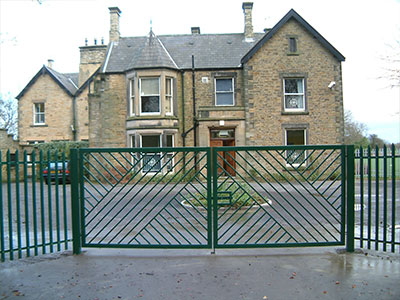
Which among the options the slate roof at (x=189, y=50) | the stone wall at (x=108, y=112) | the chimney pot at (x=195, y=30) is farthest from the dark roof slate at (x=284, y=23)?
the stone wall at (x=108, y=112)

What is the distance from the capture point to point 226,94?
21.8 m

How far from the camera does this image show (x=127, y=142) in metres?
21.7

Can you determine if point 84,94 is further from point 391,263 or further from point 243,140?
point 391,263

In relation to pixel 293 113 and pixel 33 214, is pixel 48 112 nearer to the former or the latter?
pixel 293 113

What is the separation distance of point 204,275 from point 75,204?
2.44m

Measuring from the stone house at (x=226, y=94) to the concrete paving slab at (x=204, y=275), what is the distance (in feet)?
48.7

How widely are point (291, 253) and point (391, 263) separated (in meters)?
1.45

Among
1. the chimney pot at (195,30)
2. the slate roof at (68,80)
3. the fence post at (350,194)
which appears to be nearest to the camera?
the fence post at (350,194)

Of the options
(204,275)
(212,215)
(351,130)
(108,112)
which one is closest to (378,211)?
(204,275)

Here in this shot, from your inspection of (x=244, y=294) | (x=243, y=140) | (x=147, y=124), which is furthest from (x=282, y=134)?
(x=244, y=294)

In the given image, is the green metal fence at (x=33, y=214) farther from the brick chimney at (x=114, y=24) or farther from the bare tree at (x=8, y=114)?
the bare tree at (x=8, y=114)

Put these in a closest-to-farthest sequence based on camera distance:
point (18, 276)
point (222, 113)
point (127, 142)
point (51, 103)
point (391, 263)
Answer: point (18, 276)
point (391, 263)
point (222, 113)
point (127, 142)
point (51, 103)

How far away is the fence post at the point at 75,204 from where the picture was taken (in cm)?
589

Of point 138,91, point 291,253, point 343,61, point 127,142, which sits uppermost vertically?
point 343,61
